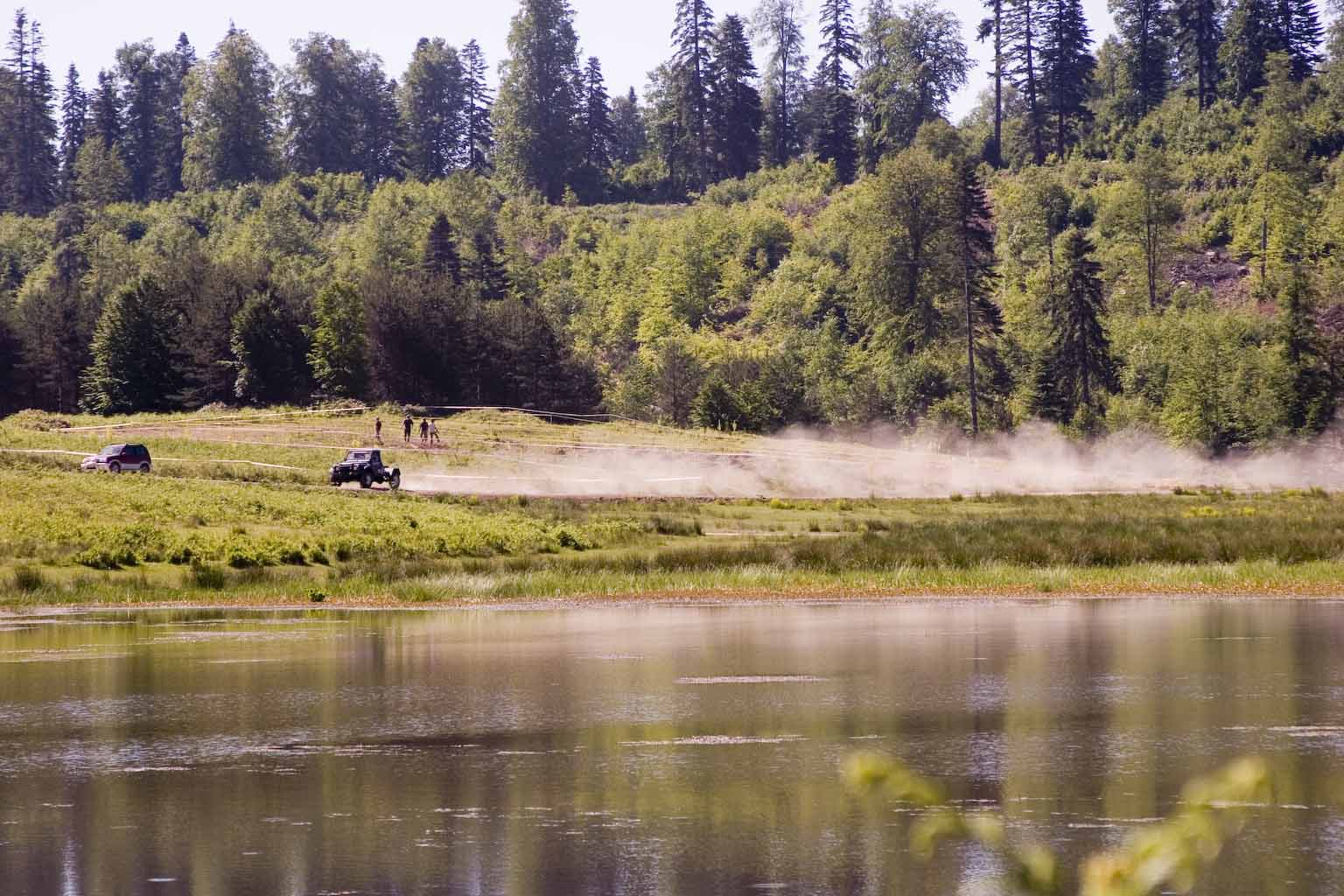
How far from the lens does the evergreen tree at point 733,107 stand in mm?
193125

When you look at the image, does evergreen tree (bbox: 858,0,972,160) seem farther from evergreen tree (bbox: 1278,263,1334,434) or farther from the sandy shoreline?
the sandy shoreline

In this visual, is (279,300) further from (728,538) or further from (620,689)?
(620,689)

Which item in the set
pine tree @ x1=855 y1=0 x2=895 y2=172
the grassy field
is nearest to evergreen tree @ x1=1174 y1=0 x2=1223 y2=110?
pine tree @ x1=855 y1=0 x2=895 y2=172

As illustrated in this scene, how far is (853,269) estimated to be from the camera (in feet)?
438

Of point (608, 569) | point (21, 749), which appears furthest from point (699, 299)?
point (21, 749)

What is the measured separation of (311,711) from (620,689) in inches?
182

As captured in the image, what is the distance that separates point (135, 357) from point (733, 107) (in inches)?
3853

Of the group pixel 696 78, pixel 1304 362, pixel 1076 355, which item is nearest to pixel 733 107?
pixel 696 78

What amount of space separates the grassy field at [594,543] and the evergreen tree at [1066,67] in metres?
96.2

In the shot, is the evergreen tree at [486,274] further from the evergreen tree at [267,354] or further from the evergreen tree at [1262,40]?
the evergreen tree at [1262,40]

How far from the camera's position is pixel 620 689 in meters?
24.5

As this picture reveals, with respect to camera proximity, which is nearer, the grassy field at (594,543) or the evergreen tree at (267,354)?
the grassy field at (594,543)

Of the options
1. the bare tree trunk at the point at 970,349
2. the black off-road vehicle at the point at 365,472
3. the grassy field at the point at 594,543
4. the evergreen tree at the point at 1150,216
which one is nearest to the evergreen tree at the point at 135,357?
the grassy field at the point at 594,543

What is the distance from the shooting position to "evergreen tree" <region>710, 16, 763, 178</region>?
19312cm
